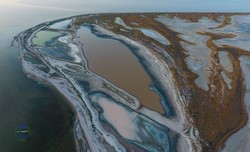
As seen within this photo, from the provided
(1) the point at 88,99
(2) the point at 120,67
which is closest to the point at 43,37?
(2) the point at 120,67

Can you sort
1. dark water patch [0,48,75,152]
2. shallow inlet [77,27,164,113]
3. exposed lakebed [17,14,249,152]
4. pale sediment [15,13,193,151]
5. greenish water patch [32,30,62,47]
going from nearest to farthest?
dark water patch [0,48,75,152] → pale sediment [15,13,193,151] → exposed lakebed [17,14,249,152] → shallow inlet [77,27,164,113] → greenish water patch [32,30,62,47]

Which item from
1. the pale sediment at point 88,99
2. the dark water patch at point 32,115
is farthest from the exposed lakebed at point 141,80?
the dark water patch at point 32,115

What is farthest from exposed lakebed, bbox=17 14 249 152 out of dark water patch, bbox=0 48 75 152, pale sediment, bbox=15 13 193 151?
dark water patch, bbox=0 48 75 152

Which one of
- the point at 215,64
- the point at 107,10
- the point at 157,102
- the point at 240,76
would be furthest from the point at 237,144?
the point at 107,10

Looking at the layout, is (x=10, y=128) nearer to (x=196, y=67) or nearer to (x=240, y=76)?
(x=196, y=67)

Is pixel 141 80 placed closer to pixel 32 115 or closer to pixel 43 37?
pixel 32 115

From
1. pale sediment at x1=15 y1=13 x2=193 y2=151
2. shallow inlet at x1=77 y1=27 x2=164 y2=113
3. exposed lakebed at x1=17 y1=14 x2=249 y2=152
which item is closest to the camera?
pale sediment at x1=15 y1=13 x2=193 y2=151

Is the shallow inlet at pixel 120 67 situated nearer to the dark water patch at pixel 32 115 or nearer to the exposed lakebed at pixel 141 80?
the exposed lakebed at pixel 141 80

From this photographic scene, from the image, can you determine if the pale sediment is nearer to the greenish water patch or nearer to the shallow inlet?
the shallow inlet
